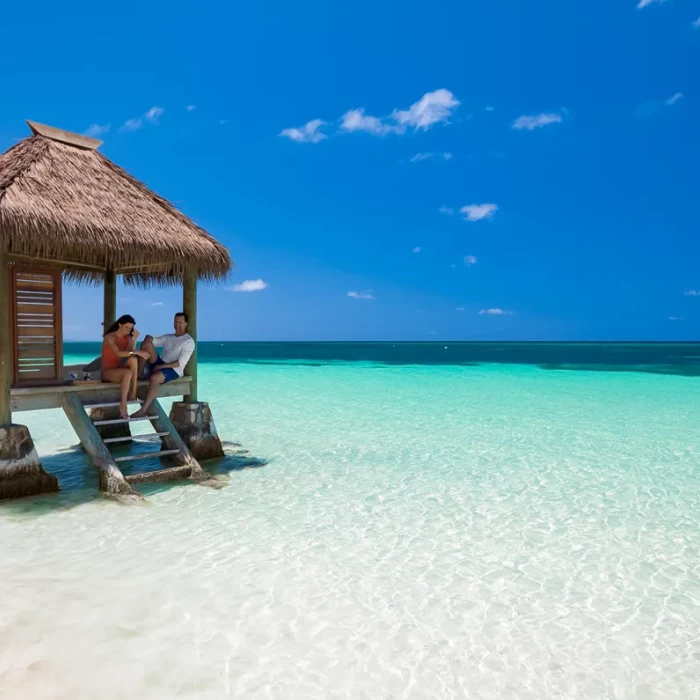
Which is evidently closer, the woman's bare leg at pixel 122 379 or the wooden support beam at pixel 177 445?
the wooden support beam at pixel 177 445

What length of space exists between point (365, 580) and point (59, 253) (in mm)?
4073

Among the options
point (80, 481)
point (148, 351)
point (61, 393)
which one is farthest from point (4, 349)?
point (80, 481)

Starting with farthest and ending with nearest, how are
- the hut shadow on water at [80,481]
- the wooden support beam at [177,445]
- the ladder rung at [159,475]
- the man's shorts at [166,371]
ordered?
1. the man's shorts at [166,371]
2. the wooden support beam at [177,445]
3. the ladder rung at [159,475]
4. the hut shadow on water at [80,481]

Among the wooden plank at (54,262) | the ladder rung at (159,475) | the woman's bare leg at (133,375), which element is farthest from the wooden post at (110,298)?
the ladder rung at (159,475)

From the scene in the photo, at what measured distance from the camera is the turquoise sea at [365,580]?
8.41 ft

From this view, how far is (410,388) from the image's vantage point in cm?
1565

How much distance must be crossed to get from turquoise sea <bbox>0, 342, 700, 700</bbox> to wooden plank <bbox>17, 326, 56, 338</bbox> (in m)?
1.42

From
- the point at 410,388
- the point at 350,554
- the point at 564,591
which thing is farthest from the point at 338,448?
the point at 410,388

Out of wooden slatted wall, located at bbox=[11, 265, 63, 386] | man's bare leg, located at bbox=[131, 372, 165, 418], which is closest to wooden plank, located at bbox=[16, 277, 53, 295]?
wooden slatted wall, located at bbox=[11, 265, 63, 386]

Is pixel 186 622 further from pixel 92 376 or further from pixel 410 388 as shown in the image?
pixel 410 388

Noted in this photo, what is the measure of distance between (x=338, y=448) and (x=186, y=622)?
441 centimetres

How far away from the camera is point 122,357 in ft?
19.0

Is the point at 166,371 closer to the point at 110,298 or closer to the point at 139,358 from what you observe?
the point at 139,358

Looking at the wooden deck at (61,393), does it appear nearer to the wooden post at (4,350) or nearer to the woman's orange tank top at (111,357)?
the wooden post at (4,350)
